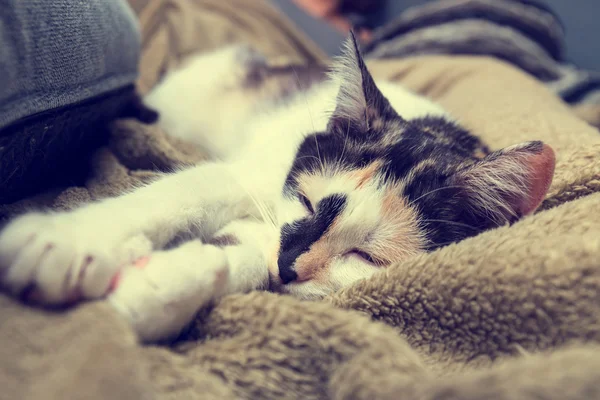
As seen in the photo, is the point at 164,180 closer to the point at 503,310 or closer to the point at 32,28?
the point at 32,28

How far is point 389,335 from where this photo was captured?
1.61ft

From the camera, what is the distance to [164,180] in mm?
731

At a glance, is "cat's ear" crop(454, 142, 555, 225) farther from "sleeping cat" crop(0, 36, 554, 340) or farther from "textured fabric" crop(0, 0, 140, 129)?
"textured fabric" crop(0, 0, 140, 129)

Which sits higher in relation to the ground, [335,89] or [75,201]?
[335,89]

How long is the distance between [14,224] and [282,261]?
14.7 inches

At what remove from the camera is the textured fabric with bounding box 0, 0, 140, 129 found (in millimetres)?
538

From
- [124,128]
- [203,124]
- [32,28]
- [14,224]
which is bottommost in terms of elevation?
[203,124]

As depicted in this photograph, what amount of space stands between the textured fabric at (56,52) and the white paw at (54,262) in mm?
179

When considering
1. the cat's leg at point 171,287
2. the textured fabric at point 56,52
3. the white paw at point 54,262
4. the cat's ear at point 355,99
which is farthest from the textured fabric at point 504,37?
the white paw at point 54,262

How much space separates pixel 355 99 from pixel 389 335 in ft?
1.75

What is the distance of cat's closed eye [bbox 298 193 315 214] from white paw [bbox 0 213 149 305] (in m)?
0.39

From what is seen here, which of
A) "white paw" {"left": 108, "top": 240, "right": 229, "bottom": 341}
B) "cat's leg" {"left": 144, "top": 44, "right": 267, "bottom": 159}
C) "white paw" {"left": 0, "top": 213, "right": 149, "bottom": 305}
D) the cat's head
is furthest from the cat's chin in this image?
"cat's leg" {"left": 144, "top": 44, "right": 267, "bottom": 159}

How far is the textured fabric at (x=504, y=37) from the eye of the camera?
1.90 metres

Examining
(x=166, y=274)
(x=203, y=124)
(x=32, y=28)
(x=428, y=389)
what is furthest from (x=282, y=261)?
(x=203, y=124)
